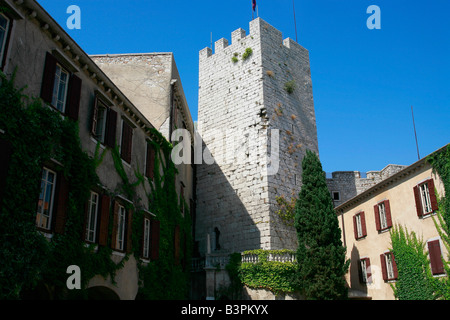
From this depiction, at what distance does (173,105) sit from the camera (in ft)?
66.3

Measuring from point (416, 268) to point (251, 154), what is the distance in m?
10.1

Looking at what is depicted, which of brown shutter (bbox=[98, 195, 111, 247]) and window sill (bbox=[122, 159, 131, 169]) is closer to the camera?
brown shutter (bbox=[98, 195, 111, 247])

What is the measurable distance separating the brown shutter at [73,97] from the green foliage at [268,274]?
11.7m

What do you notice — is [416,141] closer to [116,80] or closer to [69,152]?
[116,80]

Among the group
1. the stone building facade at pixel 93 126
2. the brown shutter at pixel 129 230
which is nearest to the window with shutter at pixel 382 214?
the stone building facade at pixel 93 126

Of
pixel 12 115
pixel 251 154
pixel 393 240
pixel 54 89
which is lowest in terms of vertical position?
pixel 393 240

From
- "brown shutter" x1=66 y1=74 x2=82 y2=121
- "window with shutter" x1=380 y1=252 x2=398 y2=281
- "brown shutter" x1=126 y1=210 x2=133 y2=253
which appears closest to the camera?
"brown shutter" x1=66 y1=74 x2=82 y2=121

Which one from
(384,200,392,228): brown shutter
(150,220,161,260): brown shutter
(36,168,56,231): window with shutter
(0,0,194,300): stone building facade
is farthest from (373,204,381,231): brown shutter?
(36,168,56,231): window with shutter

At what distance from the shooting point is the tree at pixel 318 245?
18.6 meters

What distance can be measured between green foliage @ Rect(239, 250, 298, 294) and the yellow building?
4575 millimetres

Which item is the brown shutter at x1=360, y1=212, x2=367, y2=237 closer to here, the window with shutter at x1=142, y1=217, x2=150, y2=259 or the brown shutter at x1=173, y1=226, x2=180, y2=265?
the brown shutter at x1=173, y1=226, x2=180, y2=265

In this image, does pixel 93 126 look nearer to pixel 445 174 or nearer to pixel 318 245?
pixel 318 245

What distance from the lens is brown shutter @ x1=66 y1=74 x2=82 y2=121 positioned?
10906 mm
